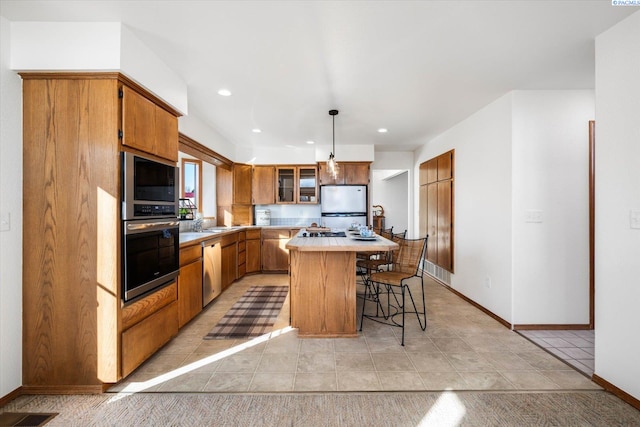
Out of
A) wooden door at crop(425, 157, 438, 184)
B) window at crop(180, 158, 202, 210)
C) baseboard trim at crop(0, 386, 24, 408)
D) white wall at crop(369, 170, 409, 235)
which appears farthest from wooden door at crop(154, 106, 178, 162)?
white wall at crop(369, 170, 409, 235)

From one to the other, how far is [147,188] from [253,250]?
10.8 ft

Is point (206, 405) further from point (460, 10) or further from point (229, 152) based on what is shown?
point (229, 152)

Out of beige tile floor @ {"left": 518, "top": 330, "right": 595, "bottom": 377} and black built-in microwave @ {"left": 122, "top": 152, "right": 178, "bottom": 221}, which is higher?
black built-in microwave @ {"left": 122, "top": 152, "right": 178, "bottom": 221}

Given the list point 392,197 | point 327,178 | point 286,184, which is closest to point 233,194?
point 286,184

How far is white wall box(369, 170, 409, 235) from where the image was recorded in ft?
30.9

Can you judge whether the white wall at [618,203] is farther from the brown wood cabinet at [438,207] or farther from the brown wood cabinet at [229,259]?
the brown wood cabinet at [229,259]

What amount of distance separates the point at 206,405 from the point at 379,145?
16.1 feet

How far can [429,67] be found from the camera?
2.47 metres

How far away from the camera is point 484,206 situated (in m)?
3.43

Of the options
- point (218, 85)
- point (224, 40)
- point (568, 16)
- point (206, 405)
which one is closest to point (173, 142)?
point (218, 85)

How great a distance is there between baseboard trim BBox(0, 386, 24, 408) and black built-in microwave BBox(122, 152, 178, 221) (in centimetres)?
129

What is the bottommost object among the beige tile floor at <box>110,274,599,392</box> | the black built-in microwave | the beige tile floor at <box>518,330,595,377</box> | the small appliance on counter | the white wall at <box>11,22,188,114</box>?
the beige tile floor at <box>518,330,595,377</box>

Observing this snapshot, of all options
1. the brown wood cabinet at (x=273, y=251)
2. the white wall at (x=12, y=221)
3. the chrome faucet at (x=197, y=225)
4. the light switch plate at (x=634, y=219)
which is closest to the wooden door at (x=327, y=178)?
the brown wood cabinet at (x=273, y=251)

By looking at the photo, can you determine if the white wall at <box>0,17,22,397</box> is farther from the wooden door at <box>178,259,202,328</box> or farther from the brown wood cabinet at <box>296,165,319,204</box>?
the brown wood cabinet at <box>296,165,319,204</box>
